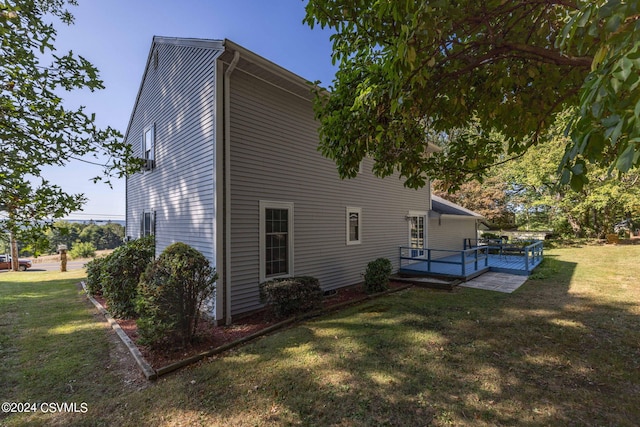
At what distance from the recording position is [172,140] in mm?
8016

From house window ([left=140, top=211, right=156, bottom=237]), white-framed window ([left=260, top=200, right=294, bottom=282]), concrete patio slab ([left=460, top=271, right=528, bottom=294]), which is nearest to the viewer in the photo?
white-framed window ([left=260, top=200, right=294, bottom=282])

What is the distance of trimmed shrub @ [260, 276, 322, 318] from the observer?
6.05m

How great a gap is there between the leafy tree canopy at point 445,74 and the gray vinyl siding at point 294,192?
267 centimetres

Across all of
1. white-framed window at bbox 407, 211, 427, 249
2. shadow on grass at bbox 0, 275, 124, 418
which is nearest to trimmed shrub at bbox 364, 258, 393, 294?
white-framed window at bbox 407, 211, 427, 249

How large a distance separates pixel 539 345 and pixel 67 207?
8.52 m

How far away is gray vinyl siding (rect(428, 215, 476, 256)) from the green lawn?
719cm

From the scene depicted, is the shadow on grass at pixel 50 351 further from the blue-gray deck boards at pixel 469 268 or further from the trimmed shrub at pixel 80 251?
the trimmed shrub at pixel 80 251

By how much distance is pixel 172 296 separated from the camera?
4711mm

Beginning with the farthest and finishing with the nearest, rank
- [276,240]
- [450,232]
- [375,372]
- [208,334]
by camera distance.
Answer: [450,232], [276,240], [208,334], [375,372]

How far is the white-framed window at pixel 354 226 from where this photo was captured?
9.16 metres

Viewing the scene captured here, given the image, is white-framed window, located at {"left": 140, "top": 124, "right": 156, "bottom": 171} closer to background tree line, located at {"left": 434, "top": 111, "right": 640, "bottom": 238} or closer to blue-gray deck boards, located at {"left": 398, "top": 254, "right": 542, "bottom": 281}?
blue-gray deck boards, located at {"left": 398, "top": 254, "right": 542, "bottom": 281}

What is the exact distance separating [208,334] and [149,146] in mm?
7266

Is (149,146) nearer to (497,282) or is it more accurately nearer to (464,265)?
(464,265)

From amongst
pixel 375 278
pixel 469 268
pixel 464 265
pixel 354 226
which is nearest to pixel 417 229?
pixel 469 268
